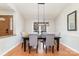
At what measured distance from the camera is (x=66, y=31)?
226 inches

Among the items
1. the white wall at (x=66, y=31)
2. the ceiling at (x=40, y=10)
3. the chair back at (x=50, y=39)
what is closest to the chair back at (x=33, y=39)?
the chair back at (x=50, y=39)

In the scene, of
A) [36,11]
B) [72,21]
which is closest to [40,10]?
[36,11]

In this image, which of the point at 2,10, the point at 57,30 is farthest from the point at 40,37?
the point at 57,30

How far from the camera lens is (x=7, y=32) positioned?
5.51 meters

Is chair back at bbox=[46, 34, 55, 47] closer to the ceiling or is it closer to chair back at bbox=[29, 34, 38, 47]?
chair back at bbox=[29, 34, 38, 47]

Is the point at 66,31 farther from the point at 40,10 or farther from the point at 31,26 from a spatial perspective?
the point at 31,26

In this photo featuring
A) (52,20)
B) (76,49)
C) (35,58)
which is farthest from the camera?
(52,20)

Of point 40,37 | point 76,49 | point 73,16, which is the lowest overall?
point 76,49

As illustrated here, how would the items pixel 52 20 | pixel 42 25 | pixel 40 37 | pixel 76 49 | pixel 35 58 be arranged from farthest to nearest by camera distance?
pixel 52 20
pixel 42 25
pixel 40 37
pixel 76 49
pixel 35 58

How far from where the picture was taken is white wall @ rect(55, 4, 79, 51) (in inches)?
180

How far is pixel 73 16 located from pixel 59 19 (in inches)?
71.5

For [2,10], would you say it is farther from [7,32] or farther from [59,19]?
[59,19]

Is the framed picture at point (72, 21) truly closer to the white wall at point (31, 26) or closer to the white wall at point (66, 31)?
the white wall at point (66, 31)

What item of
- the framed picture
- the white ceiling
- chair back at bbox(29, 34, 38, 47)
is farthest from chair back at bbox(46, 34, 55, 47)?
the white ceiling
